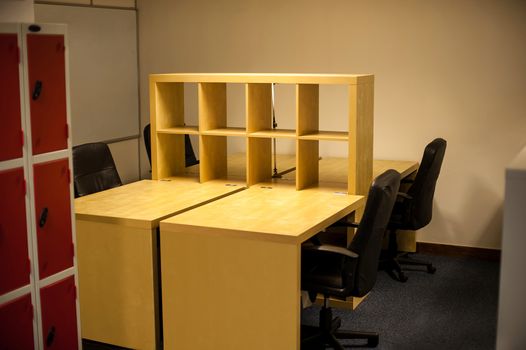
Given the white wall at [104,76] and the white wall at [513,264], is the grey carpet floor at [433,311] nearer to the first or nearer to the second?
the white wall at [513,264]

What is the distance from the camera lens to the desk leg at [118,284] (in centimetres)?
373

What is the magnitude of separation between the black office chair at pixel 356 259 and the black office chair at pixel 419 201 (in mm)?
1334

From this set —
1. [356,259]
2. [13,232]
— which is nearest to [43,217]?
[13,232]

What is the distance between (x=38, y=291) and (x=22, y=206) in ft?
1.28

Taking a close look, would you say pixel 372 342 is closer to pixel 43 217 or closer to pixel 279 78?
pixel 279 78

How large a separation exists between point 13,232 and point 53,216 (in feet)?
0.77

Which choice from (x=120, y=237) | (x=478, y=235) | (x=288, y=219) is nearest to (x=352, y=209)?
(x=288, y=219)

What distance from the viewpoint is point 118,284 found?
12.5ft

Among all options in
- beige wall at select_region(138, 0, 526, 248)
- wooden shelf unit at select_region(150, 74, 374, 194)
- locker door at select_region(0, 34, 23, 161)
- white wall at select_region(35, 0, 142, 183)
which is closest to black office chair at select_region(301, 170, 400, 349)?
wooden shelf unit at select_region(150, 74, 374, 194)

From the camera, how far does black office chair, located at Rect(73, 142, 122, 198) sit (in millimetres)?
4617

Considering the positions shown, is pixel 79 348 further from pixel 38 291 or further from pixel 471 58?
pixel 471 58

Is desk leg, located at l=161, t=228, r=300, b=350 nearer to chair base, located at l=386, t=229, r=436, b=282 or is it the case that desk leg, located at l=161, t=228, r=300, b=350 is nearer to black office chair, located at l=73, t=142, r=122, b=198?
black office chair, located at l=73, t=142, r=122, b=198

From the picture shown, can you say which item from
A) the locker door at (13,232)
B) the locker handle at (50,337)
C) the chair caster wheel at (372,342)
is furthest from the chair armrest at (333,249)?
the locker door at (13,232)

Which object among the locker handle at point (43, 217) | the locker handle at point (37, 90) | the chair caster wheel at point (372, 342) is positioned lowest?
the chair caster wheel at point (372, 342)
